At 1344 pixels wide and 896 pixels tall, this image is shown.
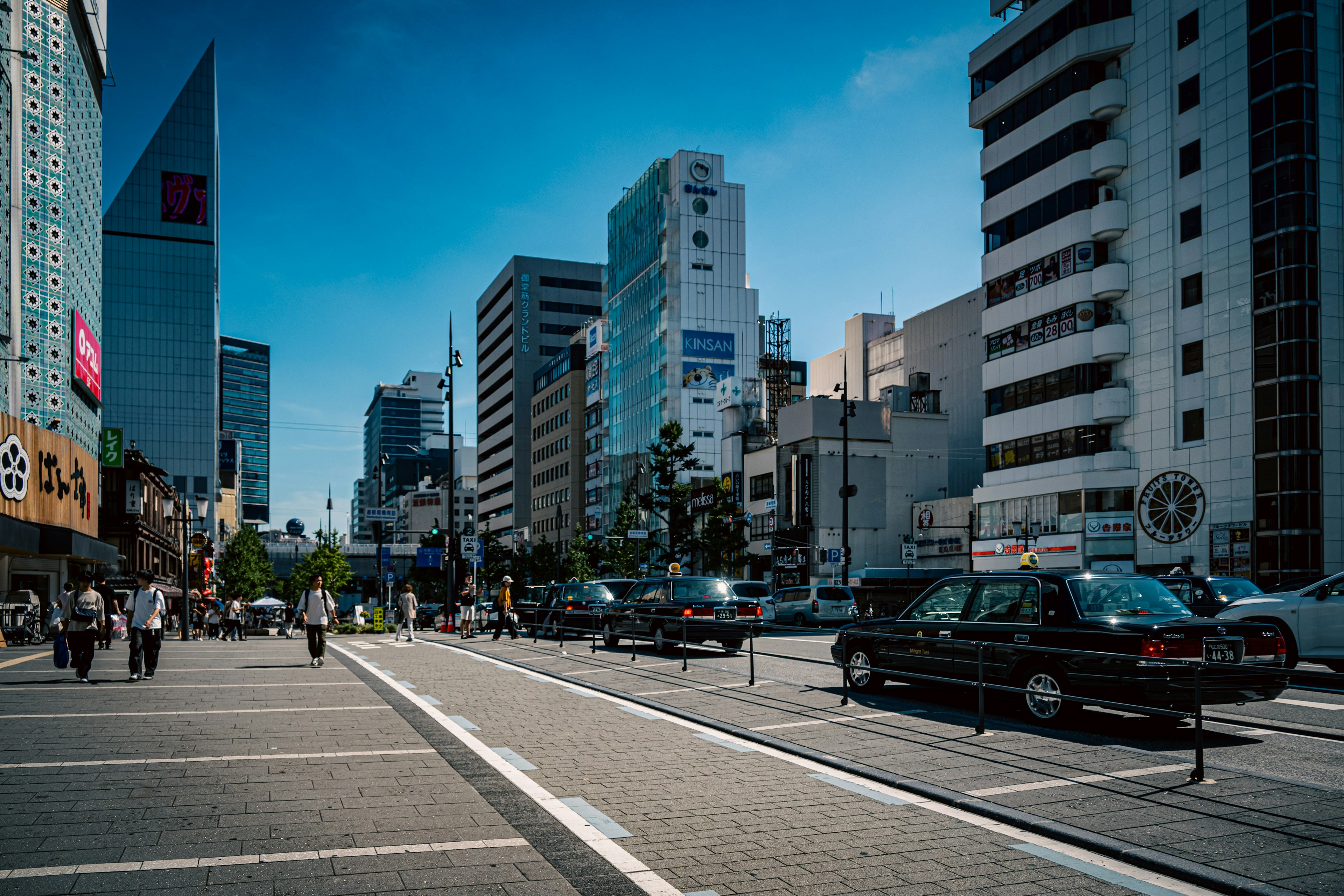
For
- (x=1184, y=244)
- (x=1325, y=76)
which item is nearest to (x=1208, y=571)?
(x=1184, y=244)

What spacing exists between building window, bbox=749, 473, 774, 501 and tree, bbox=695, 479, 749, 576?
4091 mm

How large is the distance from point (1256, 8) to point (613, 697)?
1779 inches

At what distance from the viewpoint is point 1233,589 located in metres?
21.7

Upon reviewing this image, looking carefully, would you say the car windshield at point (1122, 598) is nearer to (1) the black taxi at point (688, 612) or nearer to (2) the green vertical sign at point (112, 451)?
(1) the black taxi at point (688, 612)

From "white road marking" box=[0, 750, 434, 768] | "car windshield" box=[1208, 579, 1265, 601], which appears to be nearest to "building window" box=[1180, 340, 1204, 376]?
"car windshield" box=[1208, 579, 1265, 601]

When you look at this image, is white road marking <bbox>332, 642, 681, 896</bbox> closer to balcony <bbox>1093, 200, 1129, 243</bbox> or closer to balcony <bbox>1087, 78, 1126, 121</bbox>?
balcony <bbox>1093, 200, 1129, 243</bbox>

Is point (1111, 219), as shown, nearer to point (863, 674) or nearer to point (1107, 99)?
point (1107, 99)

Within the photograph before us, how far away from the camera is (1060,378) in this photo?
52.9 metres

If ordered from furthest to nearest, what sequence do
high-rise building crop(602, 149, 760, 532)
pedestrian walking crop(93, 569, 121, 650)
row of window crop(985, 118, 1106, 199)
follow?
high-rise building crop(602, 149, 760, 532)
row of window crop(985, 118, 1106, 199)
pedestrian walking crop(93, 569, 121, 650)

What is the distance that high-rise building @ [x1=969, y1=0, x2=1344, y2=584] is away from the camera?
4266 centimetres

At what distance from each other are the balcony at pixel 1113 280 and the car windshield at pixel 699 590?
119 feet

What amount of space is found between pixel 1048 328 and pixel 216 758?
51034 mm

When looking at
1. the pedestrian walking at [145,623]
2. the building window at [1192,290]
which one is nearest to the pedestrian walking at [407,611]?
the pedestrian walking at [145,623]

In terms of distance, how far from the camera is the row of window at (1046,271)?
51.2 metres
